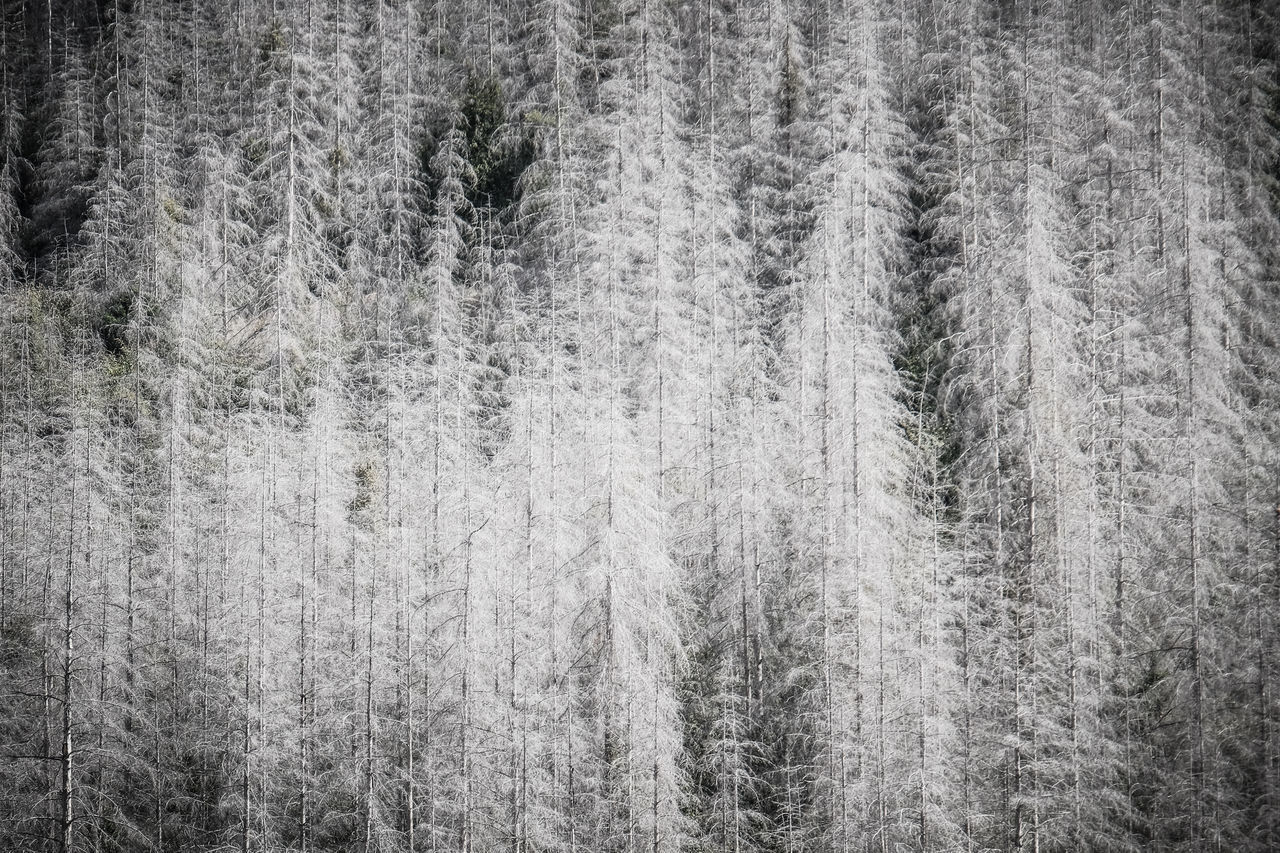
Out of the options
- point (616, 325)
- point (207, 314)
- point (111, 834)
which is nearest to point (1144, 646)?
point (616, 325)

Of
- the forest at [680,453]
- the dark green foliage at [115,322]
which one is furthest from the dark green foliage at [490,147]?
the dark green foliage at [115,322]

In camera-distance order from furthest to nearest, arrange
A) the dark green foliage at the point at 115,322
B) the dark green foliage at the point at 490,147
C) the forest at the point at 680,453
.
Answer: the dark green foliage at the point at 490,147, the dark green foliage at the point at 115,322, the forest at the point at 680,453

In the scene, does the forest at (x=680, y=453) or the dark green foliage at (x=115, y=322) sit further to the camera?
the dark green foliage at (x=115, y=322)

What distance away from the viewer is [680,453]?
811cm

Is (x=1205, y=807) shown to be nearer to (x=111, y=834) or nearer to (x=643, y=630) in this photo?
(x=643, y=630)

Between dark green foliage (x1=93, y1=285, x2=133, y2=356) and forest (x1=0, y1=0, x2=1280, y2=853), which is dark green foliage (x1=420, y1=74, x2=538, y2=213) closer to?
forest (x1=0, y1=0, x2=1280, y2=853)

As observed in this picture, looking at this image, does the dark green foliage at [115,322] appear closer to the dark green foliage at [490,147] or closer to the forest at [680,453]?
the forest at [680,453]

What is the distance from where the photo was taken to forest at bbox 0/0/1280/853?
23.2 feet

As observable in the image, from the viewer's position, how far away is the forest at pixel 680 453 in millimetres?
7062

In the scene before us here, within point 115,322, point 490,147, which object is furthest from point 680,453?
point 115,322

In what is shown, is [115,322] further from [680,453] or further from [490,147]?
[680,453]

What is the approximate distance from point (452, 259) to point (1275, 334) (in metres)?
8.42

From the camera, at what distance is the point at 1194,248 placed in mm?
8188

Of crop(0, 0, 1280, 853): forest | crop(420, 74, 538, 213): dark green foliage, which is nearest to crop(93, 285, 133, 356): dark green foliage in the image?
crop(0, 0, 1280, 853): forest
